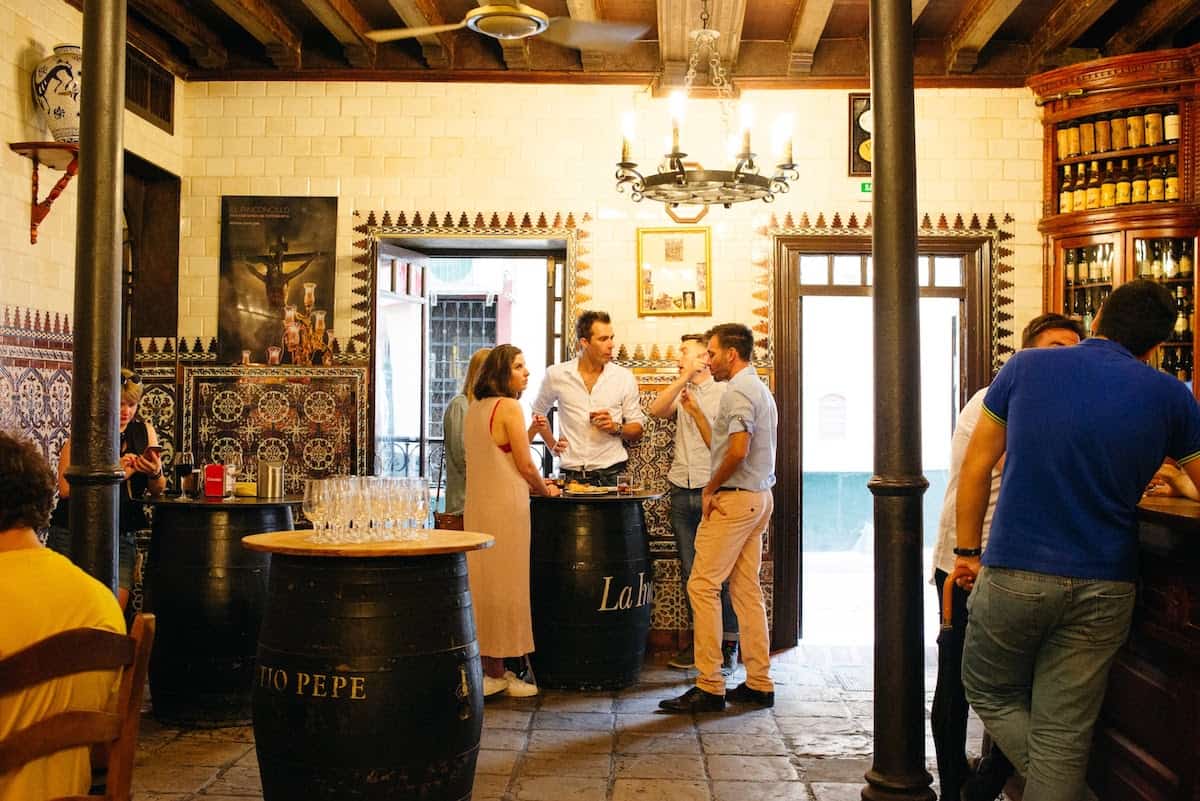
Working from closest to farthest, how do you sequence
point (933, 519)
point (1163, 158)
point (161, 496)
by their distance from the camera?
point (161, 496)
point (1163, 158)
point (933, 519)

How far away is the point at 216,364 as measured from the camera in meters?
7.21

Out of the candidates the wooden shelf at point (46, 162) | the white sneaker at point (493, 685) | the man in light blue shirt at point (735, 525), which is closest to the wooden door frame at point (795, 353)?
the man in light blue shirt at point (735, 525)

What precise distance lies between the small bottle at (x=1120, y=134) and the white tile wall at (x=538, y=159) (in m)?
0.45

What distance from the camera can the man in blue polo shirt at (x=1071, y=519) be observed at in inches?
115

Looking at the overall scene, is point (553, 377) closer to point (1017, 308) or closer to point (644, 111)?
point (644, 111)

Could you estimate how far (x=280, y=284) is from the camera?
7230mm

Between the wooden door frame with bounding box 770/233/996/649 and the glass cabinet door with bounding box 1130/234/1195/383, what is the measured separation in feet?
2.74

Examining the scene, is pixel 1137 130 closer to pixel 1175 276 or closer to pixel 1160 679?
pixel 1175 276

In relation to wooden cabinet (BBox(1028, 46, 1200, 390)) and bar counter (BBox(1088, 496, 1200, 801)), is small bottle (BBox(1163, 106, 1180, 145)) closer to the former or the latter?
→ wooden cabinet (BBox(1028, 46, 1200, 390))

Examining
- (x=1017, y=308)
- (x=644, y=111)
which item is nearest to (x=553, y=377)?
(x=644, y=111)

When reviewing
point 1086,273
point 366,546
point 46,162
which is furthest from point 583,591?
point 1086,273

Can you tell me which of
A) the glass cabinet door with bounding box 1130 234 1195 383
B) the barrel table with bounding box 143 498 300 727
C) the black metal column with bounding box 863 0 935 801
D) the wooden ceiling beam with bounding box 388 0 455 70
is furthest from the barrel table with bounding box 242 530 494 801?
the glass cabinet door with bounding box 1130 234 1195 383

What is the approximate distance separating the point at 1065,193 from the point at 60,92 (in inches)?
219

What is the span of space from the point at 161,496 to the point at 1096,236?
531 cm
